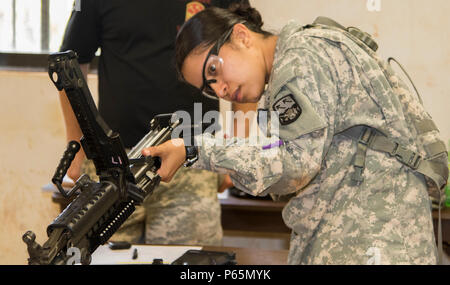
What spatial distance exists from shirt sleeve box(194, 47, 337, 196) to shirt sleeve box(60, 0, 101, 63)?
36.1 inches

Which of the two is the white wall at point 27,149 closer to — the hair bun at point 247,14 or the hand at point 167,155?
the hair bun at point 247,14

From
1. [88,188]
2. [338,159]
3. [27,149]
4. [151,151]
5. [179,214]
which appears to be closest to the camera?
[88,188]

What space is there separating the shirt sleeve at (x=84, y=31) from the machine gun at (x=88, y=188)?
1.06 metres

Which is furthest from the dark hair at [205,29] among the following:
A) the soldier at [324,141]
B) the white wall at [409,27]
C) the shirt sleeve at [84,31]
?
the white wall at [409,27]

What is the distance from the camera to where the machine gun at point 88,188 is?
2.55 ft

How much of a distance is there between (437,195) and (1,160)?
2244 millimetres

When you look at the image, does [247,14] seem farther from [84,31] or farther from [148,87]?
[84,31]

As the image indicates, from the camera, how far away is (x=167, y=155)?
1.07 meters

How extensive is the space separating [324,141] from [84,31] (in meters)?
1.07

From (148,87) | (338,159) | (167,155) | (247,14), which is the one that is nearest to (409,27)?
(148,87)

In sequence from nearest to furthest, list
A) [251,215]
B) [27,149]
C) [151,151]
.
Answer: [151,151] < [251,215] < [27,149]

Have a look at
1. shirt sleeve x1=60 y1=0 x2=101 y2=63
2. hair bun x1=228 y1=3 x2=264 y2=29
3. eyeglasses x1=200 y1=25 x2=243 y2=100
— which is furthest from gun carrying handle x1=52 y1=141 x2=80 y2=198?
shirt sleeve x1=60 y1=0 x2=101 y2=63

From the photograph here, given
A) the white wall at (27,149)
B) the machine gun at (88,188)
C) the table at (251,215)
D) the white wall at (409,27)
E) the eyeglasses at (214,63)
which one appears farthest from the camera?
the white wall at (27,149)

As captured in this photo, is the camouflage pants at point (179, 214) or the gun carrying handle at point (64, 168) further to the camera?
the camouflage pants at point (179, 214)
